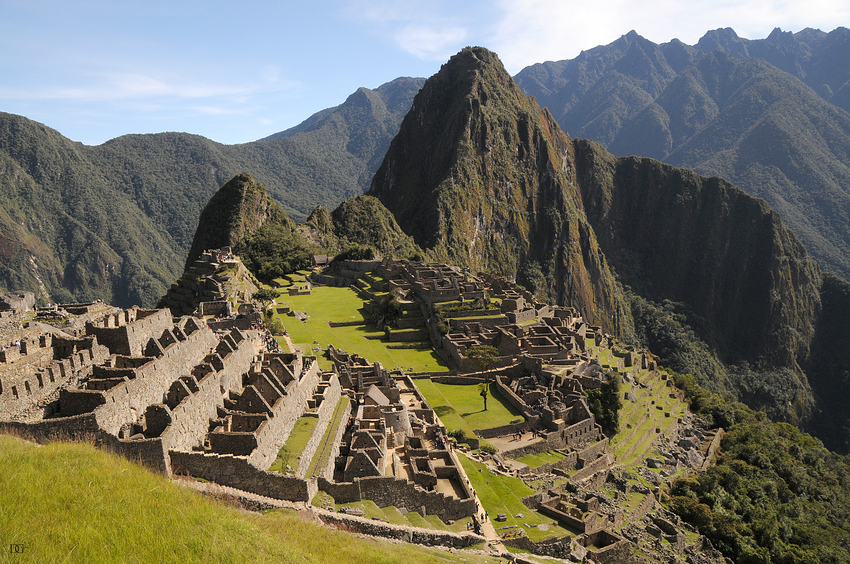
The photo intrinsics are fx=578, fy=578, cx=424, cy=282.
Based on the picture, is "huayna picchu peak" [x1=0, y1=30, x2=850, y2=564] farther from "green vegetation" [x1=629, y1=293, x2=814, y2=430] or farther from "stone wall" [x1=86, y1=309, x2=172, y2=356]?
"green vegetation" [x1=629, y1=293, x2=814, y2=430]

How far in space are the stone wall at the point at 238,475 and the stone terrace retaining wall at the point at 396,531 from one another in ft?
4.16

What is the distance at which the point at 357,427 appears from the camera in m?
27.6

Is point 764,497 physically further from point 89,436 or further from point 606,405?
point 89,436

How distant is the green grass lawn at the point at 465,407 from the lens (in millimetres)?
38737

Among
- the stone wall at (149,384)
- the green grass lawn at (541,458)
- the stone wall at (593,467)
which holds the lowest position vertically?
the stone wall at (593,467)

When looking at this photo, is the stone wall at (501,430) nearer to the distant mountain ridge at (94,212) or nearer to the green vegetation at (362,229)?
the green vegetation at (362,229)

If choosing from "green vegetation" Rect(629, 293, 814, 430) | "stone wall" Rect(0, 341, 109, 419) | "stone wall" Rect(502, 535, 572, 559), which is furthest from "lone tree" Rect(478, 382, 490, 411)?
"green vegetation" Rect(629, 293, 814, 430)

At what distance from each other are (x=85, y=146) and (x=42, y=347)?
170662 millimetres

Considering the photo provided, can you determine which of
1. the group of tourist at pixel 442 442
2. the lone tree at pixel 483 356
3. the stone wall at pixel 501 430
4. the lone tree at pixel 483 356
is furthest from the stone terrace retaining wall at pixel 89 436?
the lone tree at pixel 483 356

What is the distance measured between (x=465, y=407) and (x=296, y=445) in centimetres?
2116

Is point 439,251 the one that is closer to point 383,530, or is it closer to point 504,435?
point 504,435

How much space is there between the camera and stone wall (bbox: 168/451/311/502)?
18016mm

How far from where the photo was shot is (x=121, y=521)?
12.0 m

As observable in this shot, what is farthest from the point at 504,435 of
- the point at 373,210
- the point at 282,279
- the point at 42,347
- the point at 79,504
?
the point at 373,210
